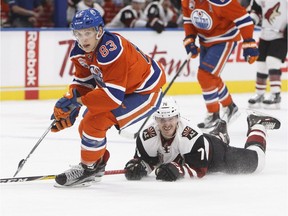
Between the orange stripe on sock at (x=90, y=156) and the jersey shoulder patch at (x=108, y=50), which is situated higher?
the jersey shoulder patch at (x=108, y=50)

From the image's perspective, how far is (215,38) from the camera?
6.67 m

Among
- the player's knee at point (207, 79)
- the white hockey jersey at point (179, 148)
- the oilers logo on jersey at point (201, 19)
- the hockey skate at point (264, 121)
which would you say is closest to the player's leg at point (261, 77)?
the player's knee at point (207, 79)

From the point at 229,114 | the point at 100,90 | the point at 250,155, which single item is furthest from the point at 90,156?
the point at 229,114

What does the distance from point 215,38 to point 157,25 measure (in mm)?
2818

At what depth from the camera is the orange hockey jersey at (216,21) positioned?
6434mm

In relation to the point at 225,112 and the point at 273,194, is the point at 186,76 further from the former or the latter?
the point at 273,194

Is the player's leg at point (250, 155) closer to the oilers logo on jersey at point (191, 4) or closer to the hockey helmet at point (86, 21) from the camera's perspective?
the hockey helmet at point (86, 21)

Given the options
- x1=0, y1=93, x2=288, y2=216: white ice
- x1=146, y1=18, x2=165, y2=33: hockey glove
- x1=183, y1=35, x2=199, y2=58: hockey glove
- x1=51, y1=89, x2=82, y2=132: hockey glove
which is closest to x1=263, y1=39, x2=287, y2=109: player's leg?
x1=146, y1=18, x2=165, y2=33: hockey glove

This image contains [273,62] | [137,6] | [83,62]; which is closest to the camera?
[83,62]

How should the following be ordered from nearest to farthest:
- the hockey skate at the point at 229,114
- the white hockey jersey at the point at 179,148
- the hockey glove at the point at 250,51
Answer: the white hockey jersey at the point at 179,148
the hockey glove at the point at 250,51
the hockey skate at the point at 229,114

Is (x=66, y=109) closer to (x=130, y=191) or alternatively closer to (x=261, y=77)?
(x=130, y=191)

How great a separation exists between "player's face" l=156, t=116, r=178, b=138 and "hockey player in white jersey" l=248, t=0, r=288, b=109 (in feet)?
13.8

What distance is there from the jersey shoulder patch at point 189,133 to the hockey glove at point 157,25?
16.0 ft

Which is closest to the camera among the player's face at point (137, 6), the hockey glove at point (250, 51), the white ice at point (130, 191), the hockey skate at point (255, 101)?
the white ice at point (130, 191)
